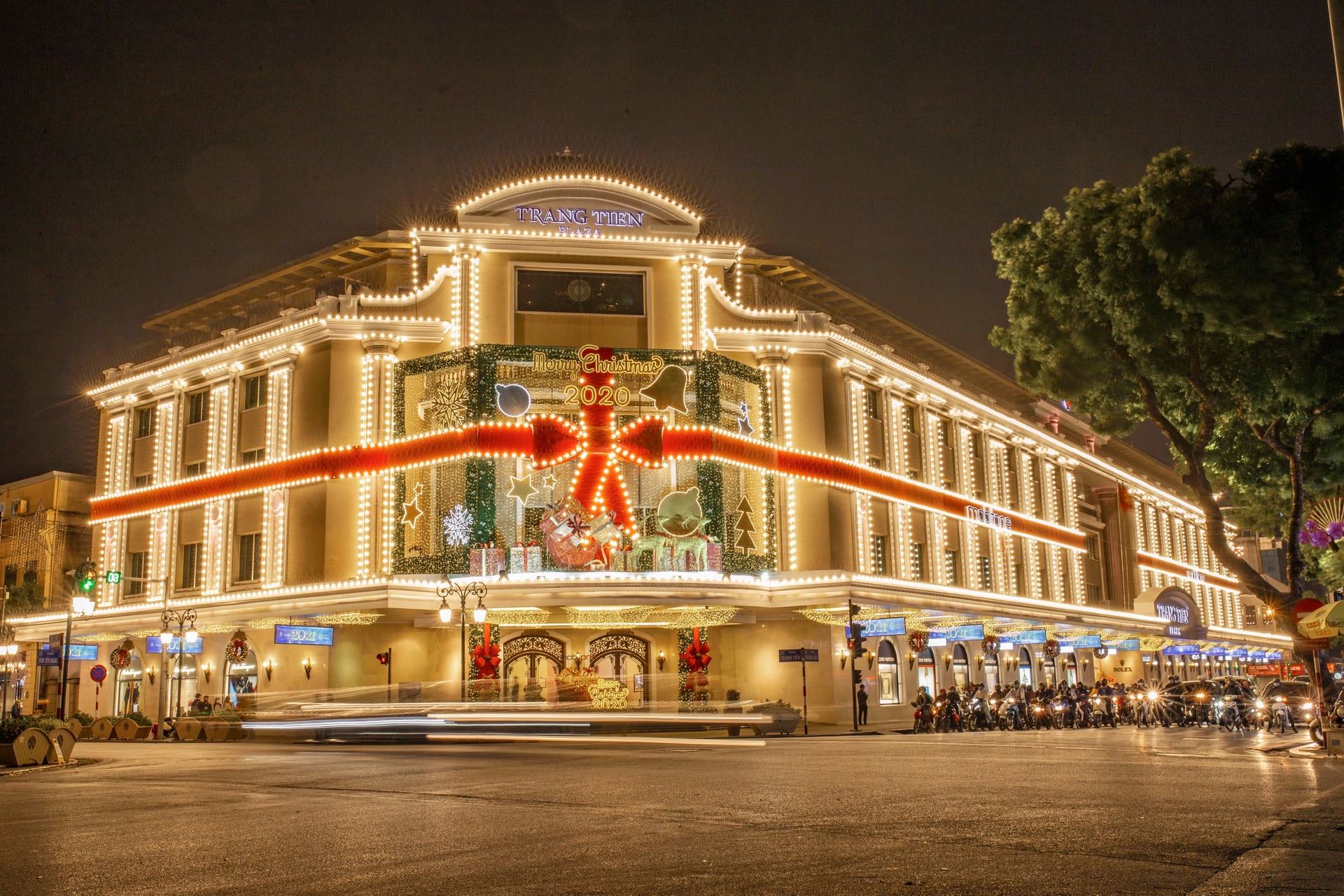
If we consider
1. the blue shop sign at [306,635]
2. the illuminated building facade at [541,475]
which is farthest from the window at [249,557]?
the blue shop sign at [306,635]

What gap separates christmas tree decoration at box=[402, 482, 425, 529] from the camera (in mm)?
39812

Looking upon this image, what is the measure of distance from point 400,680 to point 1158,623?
42.1 metres

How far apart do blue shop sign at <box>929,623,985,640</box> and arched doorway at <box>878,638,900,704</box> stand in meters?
1.68

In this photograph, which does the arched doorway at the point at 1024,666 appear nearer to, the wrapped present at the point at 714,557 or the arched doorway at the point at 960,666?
the arched doorway at the point at 960,666

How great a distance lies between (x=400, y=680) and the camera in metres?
38.8

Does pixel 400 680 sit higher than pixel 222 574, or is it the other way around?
pixel 222 574

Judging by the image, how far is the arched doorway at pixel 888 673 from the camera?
43.7 meters

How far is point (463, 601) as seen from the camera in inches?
1298

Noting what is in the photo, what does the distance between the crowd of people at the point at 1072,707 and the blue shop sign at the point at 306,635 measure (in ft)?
58.9

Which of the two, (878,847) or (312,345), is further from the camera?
(312,345)

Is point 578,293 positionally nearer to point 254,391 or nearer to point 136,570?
point 254,391

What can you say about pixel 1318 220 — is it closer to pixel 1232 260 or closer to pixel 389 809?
pixel 1232 260

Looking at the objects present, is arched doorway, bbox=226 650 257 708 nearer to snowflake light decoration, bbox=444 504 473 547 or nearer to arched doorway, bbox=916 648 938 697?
snowflake light decoration, bbox=444 504 473 547

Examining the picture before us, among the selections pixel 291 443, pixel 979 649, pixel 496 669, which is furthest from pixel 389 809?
pixel 979 649
